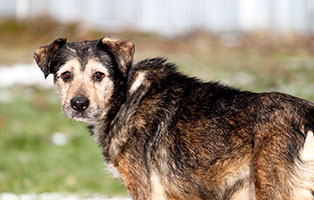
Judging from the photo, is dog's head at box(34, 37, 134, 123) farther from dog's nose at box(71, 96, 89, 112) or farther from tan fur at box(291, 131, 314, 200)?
tan fur at box(291, 131, 314, 200)

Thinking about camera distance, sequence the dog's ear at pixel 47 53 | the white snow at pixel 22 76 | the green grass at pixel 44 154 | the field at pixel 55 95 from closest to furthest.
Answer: the dog's ear at pixel 47 53 → the green grass at pixel 44 154 → the field at pixel 55 95 → the white snow at pixel 22 76

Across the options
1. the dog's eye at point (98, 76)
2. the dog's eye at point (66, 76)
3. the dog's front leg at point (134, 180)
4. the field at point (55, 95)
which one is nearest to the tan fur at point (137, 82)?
the dog's eye at point (98, 76)

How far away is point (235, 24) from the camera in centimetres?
2580

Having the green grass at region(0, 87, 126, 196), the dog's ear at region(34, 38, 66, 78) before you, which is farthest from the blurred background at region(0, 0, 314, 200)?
the dog's ear at region(34, 38, 66, 78)

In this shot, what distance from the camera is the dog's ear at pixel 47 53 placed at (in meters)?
5.58

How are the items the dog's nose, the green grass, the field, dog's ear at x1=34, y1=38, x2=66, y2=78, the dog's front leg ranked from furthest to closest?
1. the field
2. the green grass
3. dog's ear at x1=34, y1=38, x2=66, y2=78
4. the dog's nose
5. the dog's front leg

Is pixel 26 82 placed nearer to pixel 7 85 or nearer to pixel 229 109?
pixel 7 85

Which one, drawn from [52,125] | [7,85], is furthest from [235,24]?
[52,125]

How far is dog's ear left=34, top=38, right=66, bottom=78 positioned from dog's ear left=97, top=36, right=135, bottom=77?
1.48 feet

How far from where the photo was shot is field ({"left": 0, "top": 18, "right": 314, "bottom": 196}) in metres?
10.3

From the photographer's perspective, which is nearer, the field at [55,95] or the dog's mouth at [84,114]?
the dog's mouth at [84,114]

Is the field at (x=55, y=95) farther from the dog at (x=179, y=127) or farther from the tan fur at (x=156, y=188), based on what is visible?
the tan fur at (x=156, y=188)

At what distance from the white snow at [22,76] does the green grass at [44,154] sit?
1551 millimetres

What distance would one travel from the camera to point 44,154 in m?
11.7
